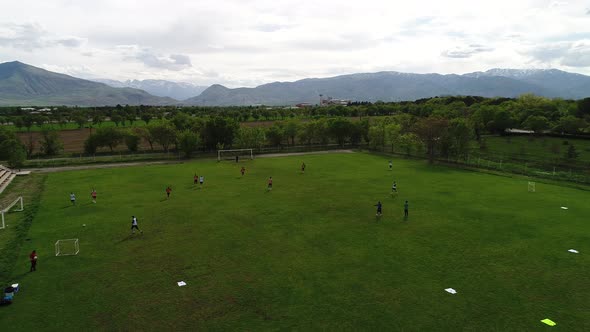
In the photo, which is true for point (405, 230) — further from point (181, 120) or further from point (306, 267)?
point (181, 120)

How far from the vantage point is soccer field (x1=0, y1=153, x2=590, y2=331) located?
1770 centimetres

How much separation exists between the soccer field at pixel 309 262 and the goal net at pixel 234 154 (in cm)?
3026

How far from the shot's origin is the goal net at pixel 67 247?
25177 millimetres

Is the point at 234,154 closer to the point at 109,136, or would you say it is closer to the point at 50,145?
the point at 109,136

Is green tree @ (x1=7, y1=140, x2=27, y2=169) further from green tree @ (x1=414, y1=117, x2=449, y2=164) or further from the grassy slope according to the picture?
green tree @ (x1=414, y1=117, x2=449, y2=164)

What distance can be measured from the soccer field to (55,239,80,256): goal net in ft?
1.67

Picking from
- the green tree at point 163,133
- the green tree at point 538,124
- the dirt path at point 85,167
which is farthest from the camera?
the green tree at point 538,124

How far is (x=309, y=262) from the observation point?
77.4ft

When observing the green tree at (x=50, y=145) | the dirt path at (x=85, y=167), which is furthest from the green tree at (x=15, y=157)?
the green tree at (x=50, y=145)

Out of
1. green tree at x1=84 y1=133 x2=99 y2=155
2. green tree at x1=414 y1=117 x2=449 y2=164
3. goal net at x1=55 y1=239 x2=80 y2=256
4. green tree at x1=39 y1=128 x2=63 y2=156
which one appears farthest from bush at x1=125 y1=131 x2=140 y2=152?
green tree at x1=414 y1=117 x2=449 y2=164

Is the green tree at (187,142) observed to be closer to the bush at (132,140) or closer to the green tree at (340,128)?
the bush at (132,140)

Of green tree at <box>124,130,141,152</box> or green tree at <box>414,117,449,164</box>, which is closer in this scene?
green tree at <box>414,117,449,164</box>

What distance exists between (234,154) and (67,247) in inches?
2074

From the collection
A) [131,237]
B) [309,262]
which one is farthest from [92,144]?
[309,262]
